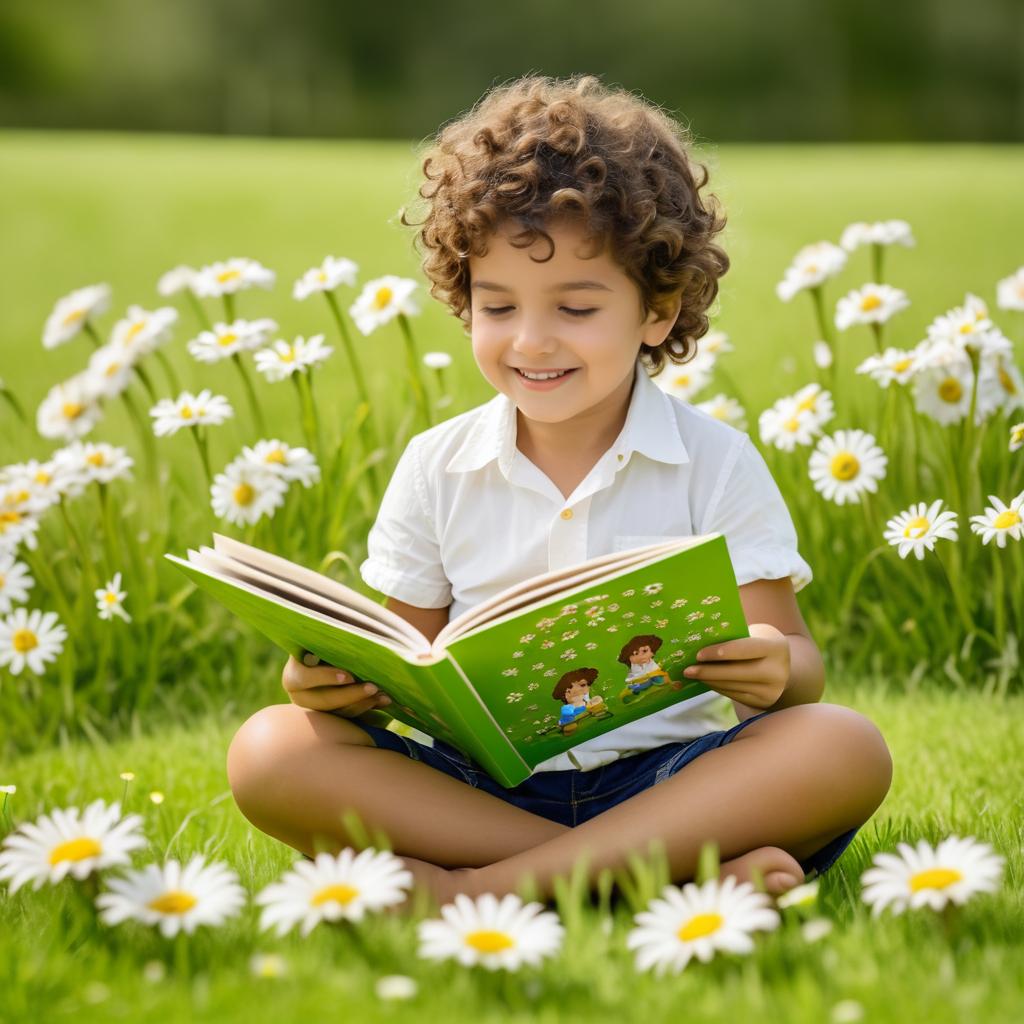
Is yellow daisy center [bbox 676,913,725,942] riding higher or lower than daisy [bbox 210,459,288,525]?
higher

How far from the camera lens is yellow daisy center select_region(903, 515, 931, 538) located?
1.78m

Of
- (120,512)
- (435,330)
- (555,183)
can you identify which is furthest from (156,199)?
(555,183)

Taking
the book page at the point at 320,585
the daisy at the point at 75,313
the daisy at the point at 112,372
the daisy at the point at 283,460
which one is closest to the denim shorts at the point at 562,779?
the book page at the point at 320,585

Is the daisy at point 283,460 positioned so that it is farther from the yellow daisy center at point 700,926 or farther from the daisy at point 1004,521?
the yellow daisy center at point 700,926

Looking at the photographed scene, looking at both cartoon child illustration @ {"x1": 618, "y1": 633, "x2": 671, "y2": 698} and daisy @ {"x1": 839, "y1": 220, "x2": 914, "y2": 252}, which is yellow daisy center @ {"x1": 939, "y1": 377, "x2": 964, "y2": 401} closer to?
daisy @ {"x1": 839, "y1": 220, "x2": 914, "y2": 252}

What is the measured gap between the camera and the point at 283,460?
214 centimetres

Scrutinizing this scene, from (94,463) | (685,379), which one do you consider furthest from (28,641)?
(685,379)

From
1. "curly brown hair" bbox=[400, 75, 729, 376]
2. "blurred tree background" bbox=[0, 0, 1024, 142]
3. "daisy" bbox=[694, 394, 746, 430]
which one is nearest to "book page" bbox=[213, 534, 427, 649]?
"curly brown hair" bbox=[400, 75, 729, 376]

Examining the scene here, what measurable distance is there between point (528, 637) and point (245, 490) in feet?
3.27

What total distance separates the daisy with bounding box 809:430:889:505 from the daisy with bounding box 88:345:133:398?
44.9 inches

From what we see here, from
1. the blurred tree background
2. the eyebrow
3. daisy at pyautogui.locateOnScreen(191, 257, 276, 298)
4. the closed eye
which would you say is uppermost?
the eyebrow

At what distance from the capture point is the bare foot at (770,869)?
1321 mm

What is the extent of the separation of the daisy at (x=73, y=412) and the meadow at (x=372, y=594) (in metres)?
0.14

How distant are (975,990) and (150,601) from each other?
5.44ft
